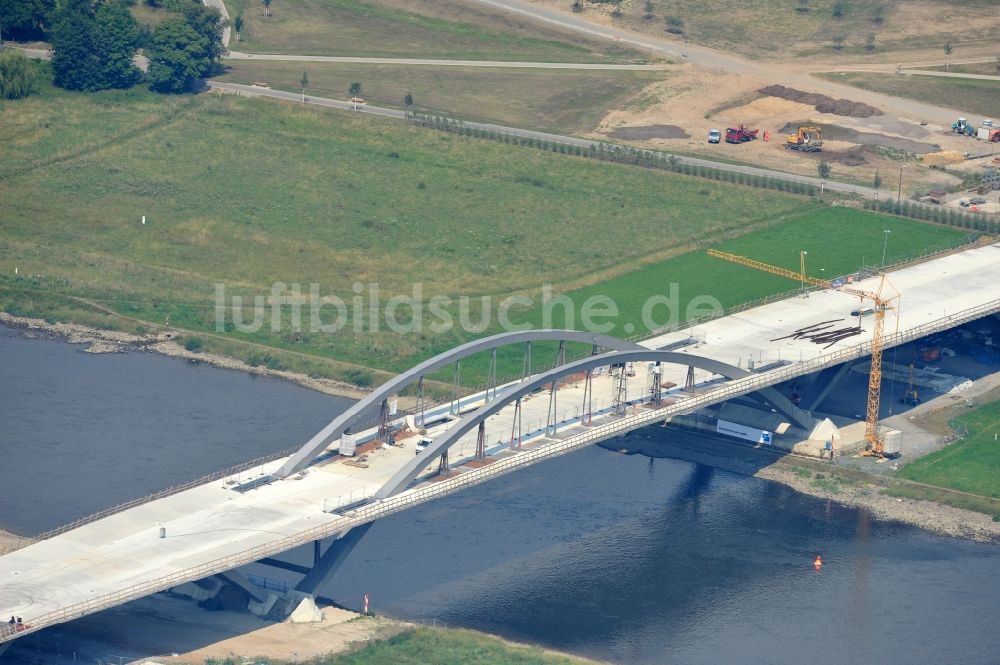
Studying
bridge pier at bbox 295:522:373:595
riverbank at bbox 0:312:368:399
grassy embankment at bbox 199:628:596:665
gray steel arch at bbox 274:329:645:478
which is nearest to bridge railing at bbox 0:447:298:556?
gray steel arch at bbox 274:329:645:478

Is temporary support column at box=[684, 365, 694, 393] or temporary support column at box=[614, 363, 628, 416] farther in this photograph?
temporary support column at box=[684, 365, 694, 393]

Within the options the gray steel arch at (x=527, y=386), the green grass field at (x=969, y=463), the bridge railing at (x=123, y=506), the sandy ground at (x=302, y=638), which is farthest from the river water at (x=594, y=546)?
the gray steel arch at (x=527, y=386)

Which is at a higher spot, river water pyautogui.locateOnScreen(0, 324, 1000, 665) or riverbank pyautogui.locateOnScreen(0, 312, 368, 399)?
riverbank pyautogui.locateOnScreen(0, 312, 368, 399)

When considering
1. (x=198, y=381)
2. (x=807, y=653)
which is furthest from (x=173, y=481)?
(x=807, y=653)

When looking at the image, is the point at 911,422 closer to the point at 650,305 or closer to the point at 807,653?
the point at 650,305

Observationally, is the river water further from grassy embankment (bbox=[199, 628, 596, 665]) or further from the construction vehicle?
the construction vehicle

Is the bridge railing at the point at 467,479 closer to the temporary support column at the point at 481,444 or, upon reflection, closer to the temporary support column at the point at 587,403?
the temporary support column at the point at 481,444
